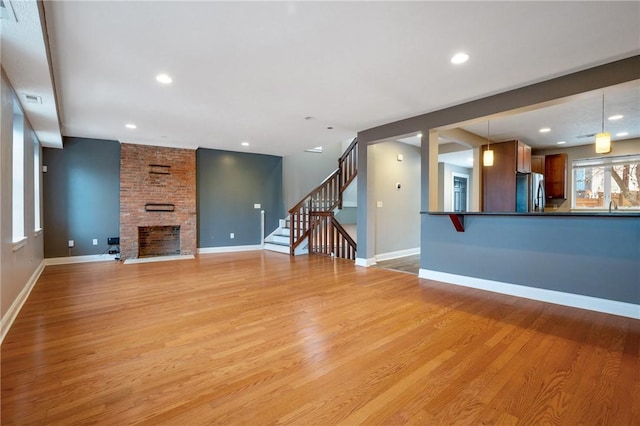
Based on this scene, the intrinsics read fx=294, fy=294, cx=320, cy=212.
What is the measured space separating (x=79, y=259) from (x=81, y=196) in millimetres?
1277

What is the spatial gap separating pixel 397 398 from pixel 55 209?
23.0 feet

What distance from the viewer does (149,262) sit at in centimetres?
595

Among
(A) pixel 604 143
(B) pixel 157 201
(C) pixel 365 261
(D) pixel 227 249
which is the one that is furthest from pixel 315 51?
(D) pixel 227 249

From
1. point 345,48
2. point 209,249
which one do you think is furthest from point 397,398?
point 209,249

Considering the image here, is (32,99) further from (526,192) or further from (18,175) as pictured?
(526,192)

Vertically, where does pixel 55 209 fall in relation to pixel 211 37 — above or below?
below

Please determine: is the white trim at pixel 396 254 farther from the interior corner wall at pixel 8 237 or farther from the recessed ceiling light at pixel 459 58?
the interior corner wall at pixel 8 237

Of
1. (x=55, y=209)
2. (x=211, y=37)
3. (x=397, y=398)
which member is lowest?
(x=397, y=398)

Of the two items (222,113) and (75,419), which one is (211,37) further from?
(75,419)

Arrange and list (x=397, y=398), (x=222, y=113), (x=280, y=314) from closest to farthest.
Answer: (x=397, y=398) → (x=280, y=314) → (x=222, y=113)

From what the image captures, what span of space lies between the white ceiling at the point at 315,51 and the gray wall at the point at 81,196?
6.55 ft

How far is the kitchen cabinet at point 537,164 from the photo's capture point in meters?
6.43

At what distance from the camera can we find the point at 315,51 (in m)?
2.65

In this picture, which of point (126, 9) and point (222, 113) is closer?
point (126, 9)
